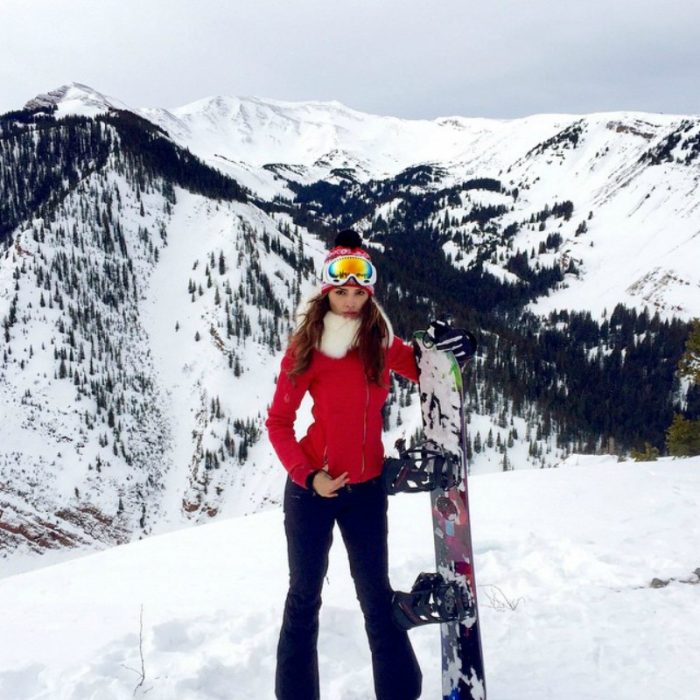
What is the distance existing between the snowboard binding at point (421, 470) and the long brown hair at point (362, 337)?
540 mm

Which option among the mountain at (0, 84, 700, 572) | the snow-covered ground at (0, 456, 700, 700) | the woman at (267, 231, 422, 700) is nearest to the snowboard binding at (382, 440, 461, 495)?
the woman at (267, 231, 422, 700)

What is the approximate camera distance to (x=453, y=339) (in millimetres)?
3598

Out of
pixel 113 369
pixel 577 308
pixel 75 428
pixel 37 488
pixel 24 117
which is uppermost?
pixel 24 117

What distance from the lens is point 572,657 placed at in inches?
169

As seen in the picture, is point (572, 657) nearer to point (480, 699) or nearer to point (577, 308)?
point (480, 699)

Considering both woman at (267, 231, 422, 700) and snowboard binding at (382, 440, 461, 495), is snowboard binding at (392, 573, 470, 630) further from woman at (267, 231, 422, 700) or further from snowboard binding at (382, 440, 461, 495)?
snowboard binding at (382, 440, 461, 495)

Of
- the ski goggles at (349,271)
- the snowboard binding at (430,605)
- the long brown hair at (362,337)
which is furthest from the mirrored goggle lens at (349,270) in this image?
the snowboard binding at (430,605)

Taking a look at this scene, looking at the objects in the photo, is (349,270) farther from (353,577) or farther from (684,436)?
(684,436)

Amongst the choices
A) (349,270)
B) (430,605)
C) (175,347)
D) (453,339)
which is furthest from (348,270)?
(175,347)

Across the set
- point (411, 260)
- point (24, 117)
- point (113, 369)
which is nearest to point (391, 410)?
point (113, 369)

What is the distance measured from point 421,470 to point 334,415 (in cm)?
68

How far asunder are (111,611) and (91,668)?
59.2 inches

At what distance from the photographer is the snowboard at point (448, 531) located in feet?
11.7

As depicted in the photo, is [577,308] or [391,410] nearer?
[391,410]
